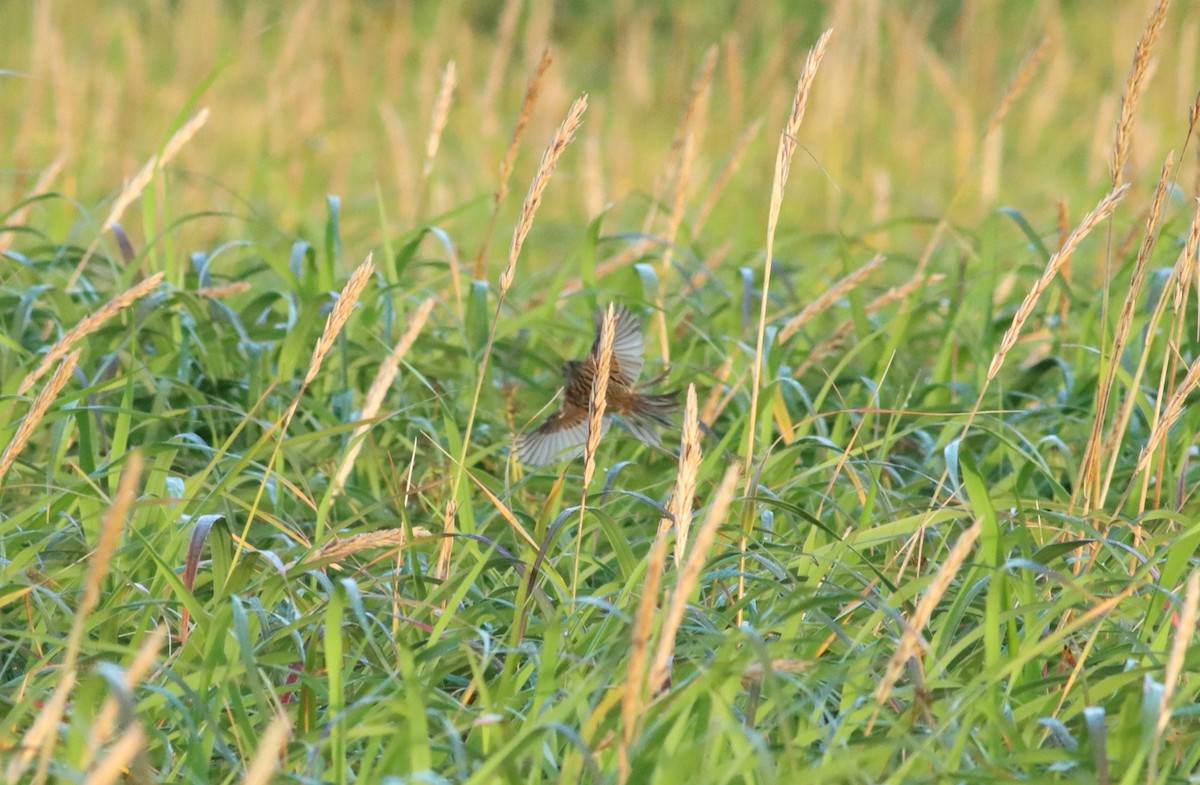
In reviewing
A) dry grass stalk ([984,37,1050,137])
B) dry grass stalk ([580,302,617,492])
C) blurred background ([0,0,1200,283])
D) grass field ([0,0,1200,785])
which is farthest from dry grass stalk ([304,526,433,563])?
dry grass stalk ([984,37,1050,137])

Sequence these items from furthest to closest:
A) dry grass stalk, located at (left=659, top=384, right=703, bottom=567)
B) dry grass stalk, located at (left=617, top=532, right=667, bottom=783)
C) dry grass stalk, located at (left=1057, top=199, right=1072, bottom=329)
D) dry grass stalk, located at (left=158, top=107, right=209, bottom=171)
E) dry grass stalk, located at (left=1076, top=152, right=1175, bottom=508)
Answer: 1. dry grass stalk, located at (left=1057, top=199, right=1072, bottom=329)
2. dry grass stalk, located at (left=158, top=107, right=209, bottom=171)
3. dry grass stalk, located at (left=1076, top=152, right=1175, bottom=508)
4. dry grass stalk, located at (left=659, top=384, right=703, bottom=567)
5. dry grass stalk, located at (left=617, top=532, right=667, bottom=783)

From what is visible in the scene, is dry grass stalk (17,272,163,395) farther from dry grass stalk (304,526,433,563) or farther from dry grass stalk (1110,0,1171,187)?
dry grass stalk (1110,0,1171,187)

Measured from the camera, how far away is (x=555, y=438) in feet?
6.37

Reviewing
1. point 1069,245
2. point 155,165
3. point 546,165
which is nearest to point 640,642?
point 546,165

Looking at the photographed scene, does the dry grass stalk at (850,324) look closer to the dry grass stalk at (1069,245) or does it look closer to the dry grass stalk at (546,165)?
the dry grass stalk at (1069,245)

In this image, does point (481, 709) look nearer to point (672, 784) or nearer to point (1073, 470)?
point (672, 784)

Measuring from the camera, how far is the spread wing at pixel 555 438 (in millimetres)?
1923

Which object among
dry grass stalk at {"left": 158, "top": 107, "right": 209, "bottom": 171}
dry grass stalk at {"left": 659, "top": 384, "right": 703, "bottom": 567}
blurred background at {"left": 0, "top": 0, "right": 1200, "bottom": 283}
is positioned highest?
dry grass stalk at {"left": 659, "top": 384, "right": 703, "bottom": 567}

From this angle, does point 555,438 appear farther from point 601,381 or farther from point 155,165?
point 155,165

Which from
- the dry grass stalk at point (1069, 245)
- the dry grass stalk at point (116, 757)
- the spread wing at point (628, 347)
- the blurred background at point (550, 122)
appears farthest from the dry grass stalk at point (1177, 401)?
the blurred background at point (550, 122)

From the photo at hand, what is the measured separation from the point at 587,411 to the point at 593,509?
1.23 feet

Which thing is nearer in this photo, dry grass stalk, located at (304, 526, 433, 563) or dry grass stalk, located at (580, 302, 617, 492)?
dry grass stalk, located at (580, 302, 617, 492)

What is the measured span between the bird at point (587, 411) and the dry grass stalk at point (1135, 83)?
640 millimetres

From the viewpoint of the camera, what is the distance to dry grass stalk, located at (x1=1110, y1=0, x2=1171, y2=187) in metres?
1.61
